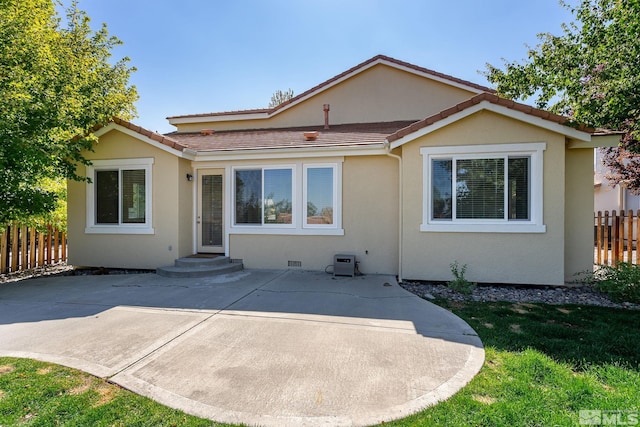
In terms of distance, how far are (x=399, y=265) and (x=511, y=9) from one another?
996 centimetres

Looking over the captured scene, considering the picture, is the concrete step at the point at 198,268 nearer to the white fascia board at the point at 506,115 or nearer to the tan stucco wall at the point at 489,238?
the tan stucco wall at the point at 489,238

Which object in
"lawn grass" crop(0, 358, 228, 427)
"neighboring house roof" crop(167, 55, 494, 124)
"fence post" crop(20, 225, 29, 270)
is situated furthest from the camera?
"neighboring house roof" crop(167, 55, 494, 124)

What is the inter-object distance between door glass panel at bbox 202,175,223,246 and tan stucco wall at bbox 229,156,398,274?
276 centimetres

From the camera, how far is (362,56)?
45.9 feet

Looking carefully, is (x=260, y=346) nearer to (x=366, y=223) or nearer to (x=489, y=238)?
(x=366, y=223)

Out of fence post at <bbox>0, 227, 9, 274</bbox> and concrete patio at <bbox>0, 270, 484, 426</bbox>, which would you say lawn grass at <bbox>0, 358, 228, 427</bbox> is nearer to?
concrete patio at <bbox>0, 270, 484, 426</bbox>

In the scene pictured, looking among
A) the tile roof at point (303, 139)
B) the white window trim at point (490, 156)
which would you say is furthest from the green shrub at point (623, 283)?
the tile roof at point (303, 139)

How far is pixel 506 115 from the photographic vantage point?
7.26m

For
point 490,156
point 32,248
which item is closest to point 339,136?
point 490,156

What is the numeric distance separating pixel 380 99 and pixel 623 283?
9.85 m

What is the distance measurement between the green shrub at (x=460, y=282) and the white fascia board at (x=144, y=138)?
823 cm

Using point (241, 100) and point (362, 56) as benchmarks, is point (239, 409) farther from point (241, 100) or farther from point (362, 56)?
point (241, 100)

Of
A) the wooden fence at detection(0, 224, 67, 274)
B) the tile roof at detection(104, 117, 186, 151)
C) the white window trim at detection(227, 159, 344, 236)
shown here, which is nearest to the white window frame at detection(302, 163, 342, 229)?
the white window trim at detection(227, 159, 344, 236)

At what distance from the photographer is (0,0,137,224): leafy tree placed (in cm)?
707
